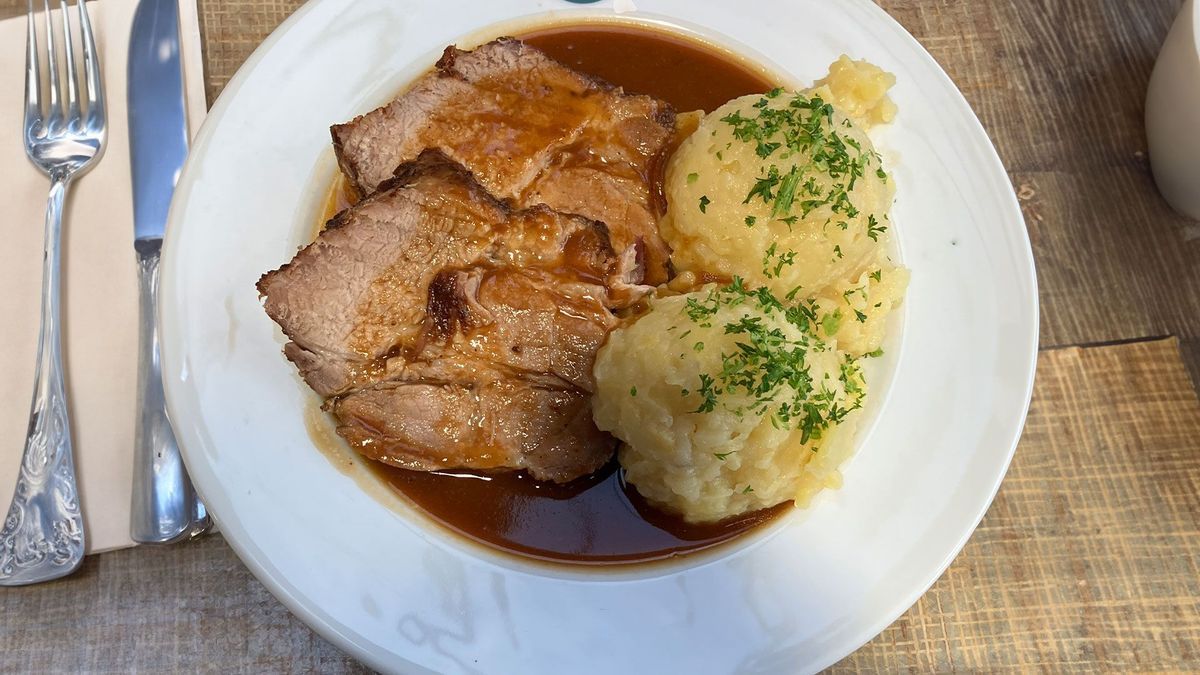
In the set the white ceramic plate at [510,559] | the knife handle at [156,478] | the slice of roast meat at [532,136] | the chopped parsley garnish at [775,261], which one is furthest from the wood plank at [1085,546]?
the knife handle at [156,478]

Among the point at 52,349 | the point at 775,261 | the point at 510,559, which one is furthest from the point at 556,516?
the point at 52,349

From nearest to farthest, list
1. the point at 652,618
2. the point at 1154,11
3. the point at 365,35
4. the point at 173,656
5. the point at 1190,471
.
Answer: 1. the point at 652,618
2. the point at 173,656
3. the point at 365,35
4. the point at 1190,471
5. the point at 1154,11

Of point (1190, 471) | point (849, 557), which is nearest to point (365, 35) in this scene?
point (849, 557)

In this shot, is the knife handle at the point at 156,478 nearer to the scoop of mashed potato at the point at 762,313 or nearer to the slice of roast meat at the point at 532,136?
the slice of roast meat at the point at 532,136

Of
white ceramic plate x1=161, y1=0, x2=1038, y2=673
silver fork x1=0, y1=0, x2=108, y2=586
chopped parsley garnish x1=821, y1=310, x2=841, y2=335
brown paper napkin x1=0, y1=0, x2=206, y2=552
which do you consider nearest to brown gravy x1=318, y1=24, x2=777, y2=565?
white ceramic plate x1=161, y1=0, x2=1038, y2=673

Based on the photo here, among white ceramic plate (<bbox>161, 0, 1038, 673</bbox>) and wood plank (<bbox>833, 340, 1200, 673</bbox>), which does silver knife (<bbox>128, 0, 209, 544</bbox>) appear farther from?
wood plank (<bbox>833, 340, 1200, 673</bbox>)

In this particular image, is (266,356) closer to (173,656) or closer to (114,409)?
(114,409)

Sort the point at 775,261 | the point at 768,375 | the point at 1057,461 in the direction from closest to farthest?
1. the point at 768,375
2. the point at 775,261
3. the point at 1057,461

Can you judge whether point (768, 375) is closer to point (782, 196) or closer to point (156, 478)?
point (782, 196)
